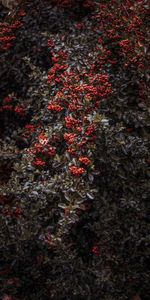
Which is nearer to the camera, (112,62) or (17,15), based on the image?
(112,62)

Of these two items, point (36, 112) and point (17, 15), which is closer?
point (36, 112)

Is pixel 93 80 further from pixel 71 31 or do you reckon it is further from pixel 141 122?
pixel 71 31

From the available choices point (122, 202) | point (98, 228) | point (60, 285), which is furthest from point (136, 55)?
point (60, 285)

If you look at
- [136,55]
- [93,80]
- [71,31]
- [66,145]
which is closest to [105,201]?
[66,145]

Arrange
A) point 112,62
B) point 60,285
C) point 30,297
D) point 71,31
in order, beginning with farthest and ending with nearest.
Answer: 1. point 71,31
2. point 112,62
3. point 30,297
4. point 60,285

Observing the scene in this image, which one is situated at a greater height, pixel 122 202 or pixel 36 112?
pixel 36 112

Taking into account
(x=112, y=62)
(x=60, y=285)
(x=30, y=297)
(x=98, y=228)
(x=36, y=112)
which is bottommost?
(x=30, y=297)

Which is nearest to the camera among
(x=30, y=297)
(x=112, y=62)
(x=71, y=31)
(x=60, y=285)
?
(x=60, y=285)

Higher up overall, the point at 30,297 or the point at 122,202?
the point at 122,202

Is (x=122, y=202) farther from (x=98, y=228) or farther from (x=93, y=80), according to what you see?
(x=93, y=80)
